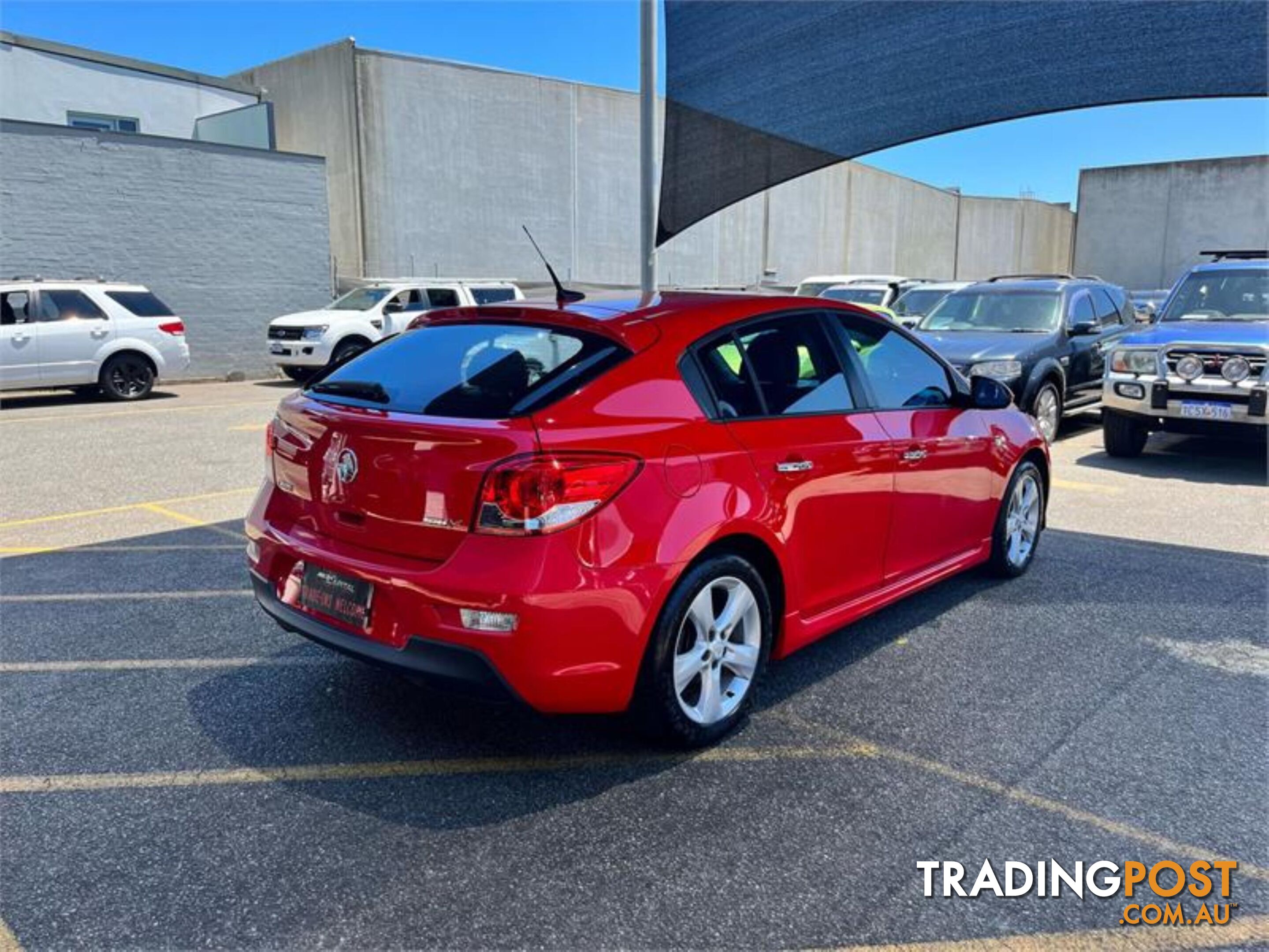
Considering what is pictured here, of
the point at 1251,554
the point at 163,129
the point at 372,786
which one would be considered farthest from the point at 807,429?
the point at 163,129

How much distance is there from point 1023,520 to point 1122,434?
4.66 meters

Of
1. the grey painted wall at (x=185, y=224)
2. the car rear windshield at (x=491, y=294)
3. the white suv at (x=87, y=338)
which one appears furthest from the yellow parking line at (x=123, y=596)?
the grey painted wall at (x=185, y=224)

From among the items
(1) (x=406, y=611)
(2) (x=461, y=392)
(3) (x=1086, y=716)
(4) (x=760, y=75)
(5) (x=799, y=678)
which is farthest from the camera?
(4) (x=760, y=75)

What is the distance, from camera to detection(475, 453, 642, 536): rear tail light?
2.98 m

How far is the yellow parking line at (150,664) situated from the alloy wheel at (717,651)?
175 centimetres

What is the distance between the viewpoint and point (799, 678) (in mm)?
4184

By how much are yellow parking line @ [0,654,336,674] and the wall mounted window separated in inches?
813

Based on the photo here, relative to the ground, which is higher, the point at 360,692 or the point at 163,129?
the point at 163,129

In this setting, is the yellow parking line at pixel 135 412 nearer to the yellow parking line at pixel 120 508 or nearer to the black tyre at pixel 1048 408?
the yellow parking line at pixel 120 508

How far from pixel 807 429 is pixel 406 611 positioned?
67.2 inches

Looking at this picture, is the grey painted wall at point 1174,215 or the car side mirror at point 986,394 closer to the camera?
the car side mirror at point 986,394

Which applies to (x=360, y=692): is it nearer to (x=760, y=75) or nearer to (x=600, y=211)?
(x=760, y=75)

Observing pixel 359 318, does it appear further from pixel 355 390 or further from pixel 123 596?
pixel 355 390

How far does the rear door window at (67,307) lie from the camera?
1412cm
